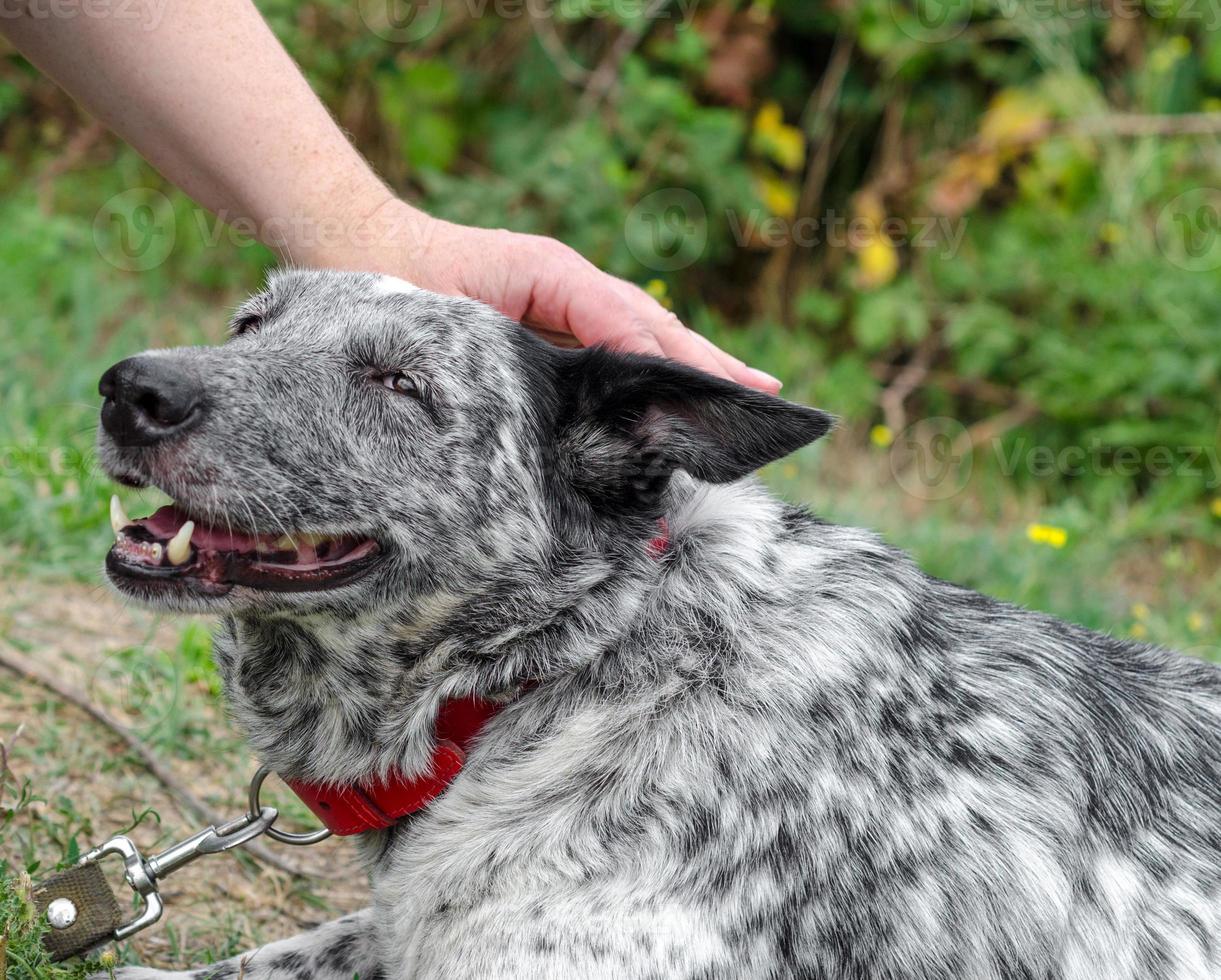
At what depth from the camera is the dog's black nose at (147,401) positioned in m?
2.28

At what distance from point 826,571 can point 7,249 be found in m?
4.88

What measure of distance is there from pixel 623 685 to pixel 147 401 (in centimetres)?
98

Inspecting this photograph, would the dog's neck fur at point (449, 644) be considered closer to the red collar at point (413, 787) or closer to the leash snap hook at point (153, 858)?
the red collar at point (413, 787)

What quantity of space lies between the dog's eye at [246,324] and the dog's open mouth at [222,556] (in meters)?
0.52

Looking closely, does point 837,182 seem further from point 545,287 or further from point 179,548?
point 179,548

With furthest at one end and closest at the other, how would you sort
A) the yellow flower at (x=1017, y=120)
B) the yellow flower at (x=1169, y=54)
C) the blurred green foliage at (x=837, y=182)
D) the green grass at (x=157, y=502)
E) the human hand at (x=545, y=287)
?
the yellow flower at (x=1017, y=120)
the yellow flower at (x=1169, y=54)
the blurred green foliage at (x=837, y=182)
the green grass at (x=157, y=502)
the human hand at (x=545, y=287)

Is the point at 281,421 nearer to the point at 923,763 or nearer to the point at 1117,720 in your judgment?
the point at 923,763

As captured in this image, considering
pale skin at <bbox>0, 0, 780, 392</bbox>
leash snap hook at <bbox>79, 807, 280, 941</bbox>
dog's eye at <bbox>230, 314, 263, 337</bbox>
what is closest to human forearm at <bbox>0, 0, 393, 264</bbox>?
pale skin at <bbox>0, 0, 780, 392</bbox>

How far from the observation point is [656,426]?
98.1 inches

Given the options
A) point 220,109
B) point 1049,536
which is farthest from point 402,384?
point 1049,536

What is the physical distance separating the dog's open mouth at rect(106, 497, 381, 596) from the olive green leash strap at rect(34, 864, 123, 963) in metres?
0.61

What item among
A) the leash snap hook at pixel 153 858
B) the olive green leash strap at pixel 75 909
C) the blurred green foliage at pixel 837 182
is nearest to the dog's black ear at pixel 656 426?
the leash snap hook at pixel 153 858

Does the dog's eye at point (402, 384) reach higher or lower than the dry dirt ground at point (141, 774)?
higher

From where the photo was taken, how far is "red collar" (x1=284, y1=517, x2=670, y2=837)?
246cm
